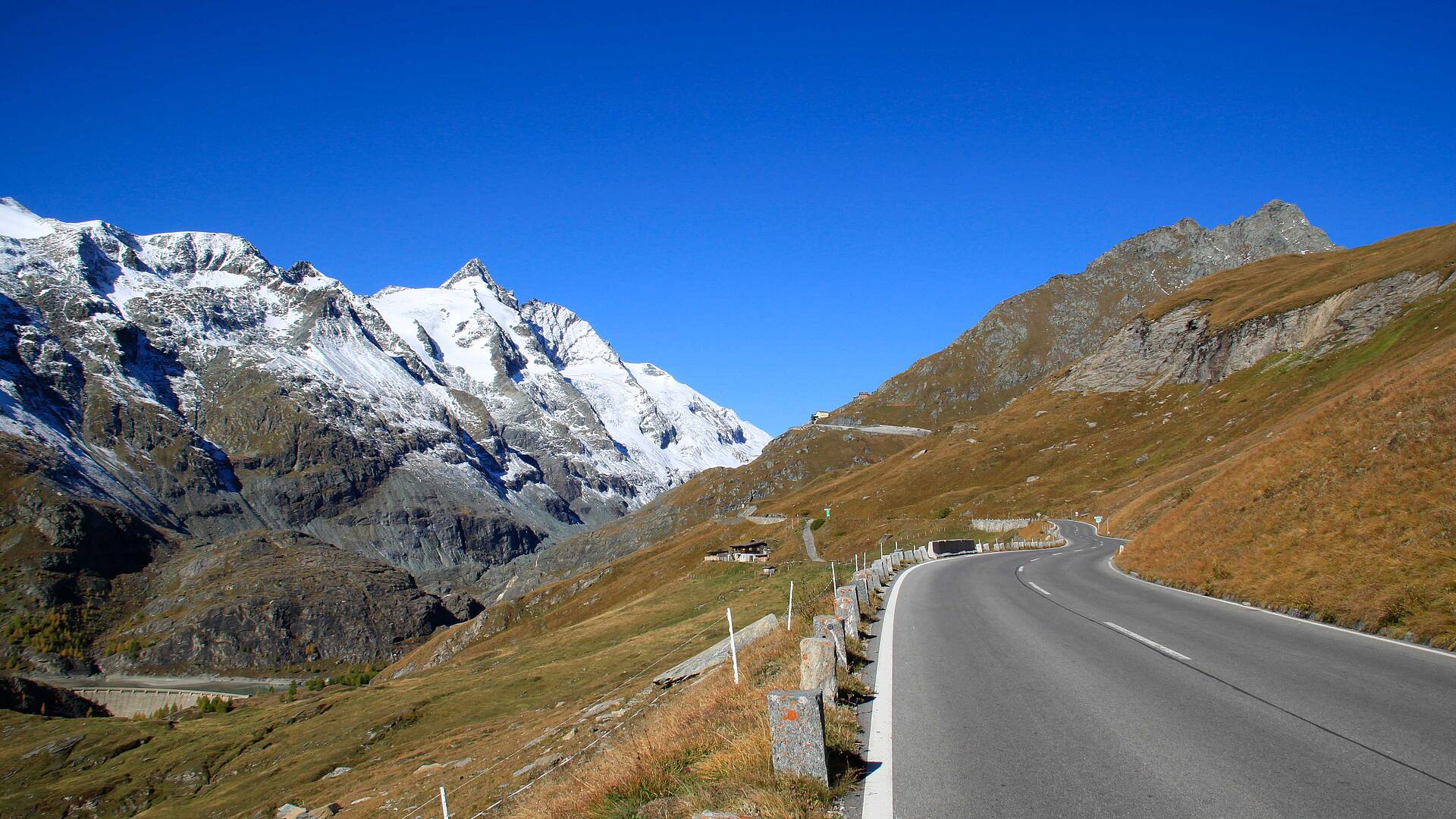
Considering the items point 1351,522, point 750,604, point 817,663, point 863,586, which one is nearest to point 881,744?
point 817,663

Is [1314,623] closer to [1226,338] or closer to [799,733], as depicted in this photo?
[799,733]

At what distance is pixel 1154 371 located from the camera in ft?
454

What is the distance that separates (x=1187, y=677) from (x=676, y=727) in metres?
7.45

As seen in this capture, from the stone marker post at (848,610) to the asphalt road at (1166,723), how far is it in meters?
0.77

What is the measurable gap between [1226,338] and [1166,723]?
459ft

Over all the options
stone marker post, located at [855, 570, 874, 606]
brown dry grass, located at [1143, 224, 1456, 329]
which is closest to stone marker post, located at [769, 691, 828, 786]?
stone marker post, located at [855, 570, 874, 606]

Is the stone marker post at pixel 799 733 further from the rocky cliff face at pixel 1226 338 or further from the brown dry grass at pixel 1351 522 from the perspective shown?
the rocky cliff face at pixel 1226 338

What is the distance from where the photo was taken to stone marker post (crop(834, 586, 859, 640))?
1407 cm

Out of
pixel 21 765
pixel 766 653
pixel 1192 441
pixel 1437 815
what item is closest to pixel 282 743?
pixel 21 765

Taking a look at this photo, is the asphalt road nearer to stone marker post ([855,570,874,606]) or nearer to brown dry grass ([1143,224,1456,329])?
stone marker post ([855,570,874,606])

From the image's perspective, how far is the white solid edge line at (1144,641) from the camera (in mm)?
12233

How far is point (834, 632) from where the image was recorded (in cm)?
1267

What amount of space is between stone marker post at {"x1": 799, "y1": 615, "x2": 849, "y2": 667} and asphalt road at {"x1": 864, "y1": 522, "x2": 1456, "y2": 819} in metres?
0.68

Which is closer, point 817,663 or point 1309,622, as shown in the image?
point 817,663
